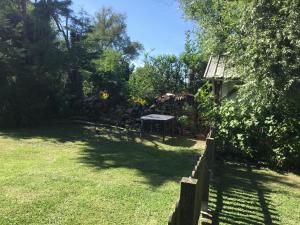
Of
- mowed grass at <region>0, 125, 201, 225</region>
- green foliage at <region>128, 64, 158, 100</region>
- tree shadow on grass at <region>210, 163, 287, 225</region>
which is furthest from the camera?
green foliage at <region>128, 64, 158, 100</region>

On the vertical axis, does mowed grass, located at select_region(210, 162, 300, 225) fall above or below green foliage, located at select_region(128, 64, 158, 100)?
below

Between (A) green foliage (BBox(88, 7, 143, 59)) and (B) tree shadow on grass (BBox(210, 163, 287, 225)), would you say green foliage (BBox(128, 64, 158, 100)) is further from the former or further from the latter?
(A) green foliage (BBox(88, 7, 143, 59))

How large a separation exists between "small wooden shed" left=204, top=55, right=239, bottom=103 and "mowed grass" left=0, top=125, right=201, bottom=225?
2.08m

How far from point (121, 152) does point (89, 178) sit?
3.00m

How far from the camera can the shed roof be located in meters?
10.9

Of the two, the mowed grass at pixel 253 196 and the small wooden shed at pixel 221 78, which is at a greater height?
the small wooden shed at pixel 221 78

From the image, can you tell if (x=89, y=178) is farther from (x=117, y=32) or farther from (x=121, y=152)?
(x=117, y=32)

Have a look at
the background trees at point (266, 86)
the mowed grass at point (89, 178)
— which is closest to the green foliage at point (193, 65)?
the mowed grass at point (89, 178)

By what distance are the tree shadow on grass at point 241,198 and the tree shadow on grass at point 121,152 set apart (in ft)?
2.99

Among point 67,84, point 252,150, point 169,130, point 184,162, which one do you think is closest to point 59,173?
point 184,162

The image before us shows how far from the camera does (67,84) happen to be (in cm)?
1739

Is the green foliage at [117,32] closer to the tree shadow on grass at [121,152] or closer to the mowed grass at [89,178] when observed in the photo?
the tree shadow on grass at [121,152]

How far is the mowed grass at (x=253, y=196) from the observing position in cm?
538

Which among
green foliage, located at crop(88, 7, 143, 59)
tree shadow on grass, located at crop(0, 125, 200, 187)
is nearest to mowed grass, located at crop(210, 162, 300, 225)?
tree shadow on grass, located at crop(0, 125, 200, 187)
